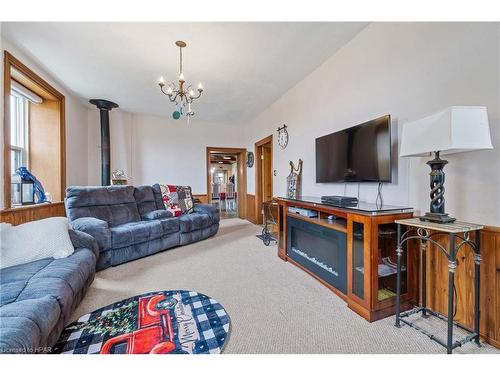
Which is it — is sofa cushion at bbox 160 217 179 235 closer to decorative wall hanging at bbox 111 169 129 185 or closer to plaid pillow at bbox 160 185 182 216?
plaid pillow at bbox 160 185 182 216

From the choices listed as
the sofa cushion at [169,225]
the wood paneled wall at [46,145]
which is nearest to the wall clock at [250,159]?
the sofa cushion at [169,225]

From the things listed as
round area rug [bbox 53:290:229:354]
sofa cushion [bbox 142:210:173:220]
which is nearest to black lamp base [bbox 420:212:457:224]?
round area rug [bbox 53:290:229:354]

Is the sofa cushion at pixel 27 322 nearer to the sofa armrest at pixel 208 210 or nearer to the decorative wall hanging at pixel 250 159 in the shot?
the sofa armrest at pixel 208 210

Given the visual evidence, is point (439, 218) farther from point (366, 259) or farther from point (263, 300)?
point (263, 300)

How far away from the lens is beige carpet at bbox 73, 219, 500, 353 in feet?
4.42

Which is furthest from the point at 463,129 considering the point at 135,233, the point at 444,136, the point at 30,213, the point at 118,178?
the point at 118,178

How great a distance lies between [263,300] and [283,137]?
2.85 metres

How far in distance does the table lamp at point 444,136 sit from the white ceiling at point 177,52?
147 centimetres

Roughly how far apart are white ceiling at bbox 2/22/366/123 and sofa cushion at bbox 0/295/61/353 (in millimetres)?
2402

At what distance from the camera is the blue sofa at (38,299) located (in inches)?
37.0

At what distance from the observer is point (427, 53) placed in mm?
1654

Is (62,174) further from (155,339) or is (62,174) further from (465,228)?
(465,228)

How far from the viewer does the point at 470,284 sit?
4.74ft

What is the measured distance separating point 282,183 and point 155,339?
10.4ft
